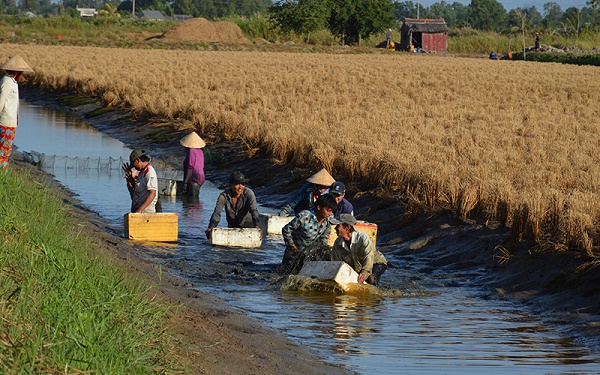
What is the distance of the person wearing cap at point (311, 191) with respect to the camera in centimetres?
1206

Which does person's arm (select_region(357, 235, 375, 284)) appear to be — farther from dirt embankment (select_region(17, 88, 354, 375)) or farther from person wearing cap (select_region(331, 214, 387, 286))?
dirt embankment (select_region(17, 88, 354, 375))

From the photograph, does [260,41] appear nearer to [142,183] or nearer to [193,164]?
[193,164]

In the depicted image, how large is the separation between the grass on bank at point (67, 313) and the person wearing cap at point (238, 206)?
4.65 m

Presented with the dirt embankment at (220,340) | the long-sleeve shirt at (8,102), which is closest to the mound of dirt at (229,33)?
the long-sleeve shirt at (8,102)

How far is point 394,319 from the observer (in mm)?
9391

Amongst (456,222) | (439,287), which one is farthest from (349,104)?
(439,287)

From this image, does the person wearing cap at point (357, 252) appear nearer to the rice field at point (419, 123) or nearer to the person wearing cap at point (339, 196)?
the person wearing cap at point (339, 196)

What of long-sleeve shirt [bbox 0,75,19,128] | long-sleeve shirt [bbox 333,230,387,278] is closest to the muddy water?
long-sleeve shirt [bbox 333,230,387,278]

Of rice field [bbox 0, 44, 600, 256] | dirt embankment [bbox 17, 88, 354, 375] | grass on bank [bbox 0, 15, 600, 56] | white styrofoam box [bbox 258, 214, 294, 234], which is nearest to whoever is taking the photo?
dirt embankment [bbox 17, 88, 354, 375]

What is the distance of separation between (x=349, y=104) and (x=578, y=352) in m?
21.9

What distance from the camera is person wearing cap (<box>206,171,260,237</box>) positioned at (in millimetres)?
12891

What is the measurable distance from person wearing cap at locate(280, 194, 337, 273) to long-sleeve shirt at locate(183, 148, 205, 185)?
5644 millimetres

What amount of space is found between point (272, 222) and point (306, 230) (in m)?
2.72

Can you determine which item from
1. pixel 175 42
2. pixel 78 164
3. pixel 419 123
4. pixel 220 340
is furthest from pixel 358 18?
pixel 220 340
